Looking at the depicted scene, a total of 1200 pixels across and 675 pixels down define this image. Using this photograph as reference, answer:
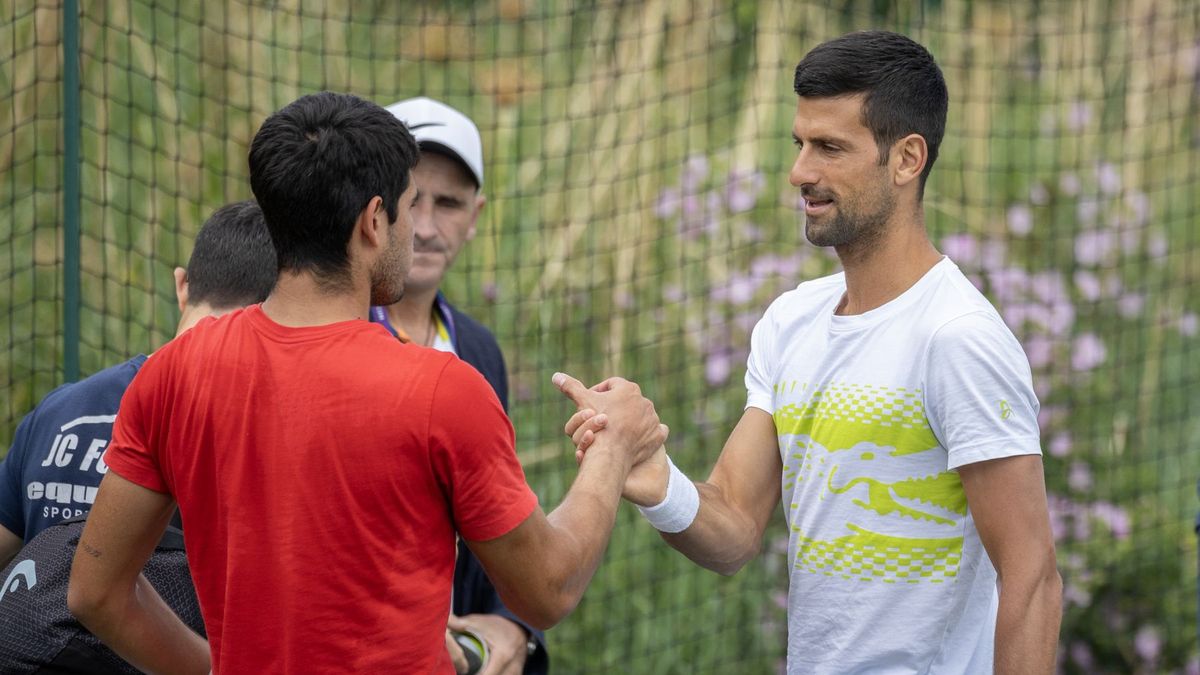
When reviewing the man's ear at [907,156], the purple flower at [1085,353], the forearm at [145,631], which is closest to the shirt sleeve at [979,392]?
the man's ear at [907,156]

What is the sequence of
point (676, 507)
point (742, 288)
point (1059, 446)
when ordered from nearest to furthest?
1. point (676, 507)
2. point (1059, 446)
3. point (742, 288)

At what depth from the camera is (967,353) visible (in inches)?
99.7

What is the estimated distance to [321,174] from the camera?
7.18ft

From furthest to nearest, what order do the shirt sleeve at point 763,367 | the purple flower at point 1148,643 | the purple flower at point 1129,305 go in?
the purple flower at point 1129,305
the purple flower at point 1148,643
the shirt sleeve at point 763,367

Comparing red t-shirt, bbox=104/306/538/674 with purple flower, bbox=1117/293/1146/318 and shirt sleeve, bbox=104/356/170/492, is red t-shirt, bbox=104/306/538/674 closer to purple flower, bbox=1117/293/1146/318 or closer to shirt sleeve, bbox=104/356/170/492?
shirt sleeve, bbox=104/356/170/492

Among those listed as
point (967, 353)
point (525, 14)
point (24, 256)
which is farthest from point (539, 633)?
point (525, 14)

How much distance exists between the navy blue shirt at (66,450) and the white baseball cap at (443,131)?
44.8 inches

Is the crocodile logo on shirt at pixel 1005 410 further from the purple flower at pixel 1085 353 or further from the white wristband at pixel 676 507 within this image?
the purple flower at pixel 1085 353

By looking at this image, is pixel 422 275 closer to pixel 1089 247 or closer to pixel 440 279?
pixel 440 279

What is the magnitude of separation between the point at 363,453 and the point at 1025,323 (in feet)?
13.5

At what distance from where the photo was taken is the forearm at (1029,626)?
7.98 ft

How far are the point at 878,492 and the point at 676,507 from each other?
1.37ft

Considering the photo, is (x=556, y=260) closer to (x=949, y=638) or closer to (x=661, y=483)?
(x=661, y=483)

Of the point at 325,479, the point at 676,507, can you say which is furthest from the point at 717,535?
the point at 325,479
